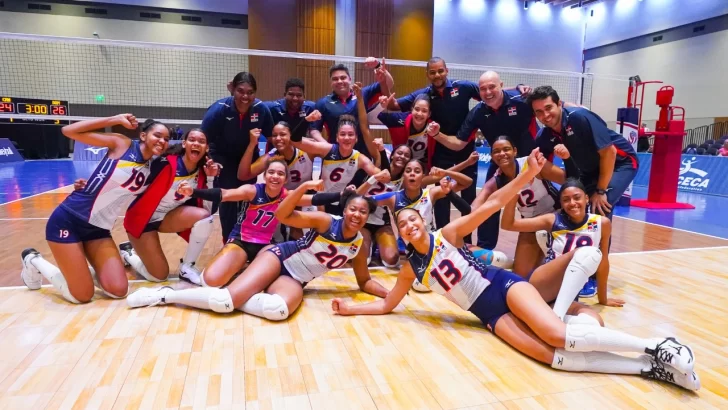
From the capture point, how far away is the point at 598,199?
3887 millimetres

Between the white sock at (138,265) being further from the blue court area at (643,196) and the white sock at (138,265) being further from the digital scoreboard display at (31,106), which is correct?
the digital scoreboard display at (31,106)

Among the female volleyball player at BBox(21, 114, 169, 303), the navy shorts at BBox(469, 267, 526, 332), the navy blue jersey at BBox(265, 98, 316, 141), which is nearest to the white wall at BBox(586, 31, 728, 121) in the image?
the navy blue jersey at BBox(265, 98, 316, 141)

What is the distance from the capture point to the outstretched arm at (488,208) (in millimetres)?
3080

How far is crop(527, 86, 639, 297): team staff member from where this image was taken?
3789mm

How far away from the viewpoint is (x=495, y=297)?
3.00 meters

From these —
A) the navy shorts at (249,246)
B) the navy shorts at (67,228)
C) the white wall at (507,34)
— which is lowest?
the navy shorts at (249,246)

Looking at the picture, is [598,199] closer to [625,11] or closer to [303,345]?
[303,345]

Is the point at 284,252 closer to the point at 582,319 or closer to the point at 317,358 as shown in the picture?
the point at 317,358

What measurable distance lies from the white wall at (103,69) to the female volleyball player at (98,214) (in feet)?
48.1

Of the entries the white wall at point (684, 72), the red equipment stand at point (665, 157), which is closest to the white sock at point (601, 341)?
the red equipment stand at point (665, 157)

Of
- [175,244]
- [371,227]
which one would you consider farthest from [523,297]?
[175,244]

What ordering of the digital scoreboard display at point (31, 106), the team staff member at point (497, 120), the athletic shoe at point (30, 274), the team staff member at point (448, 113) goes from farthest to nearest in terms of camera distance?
1. the digital scoreboard display at point (31, 106)
2. the team staff member at point (448, 113)
3. the team staff member at point (497, 120)
4. the athletic shoe at point (30, 274)

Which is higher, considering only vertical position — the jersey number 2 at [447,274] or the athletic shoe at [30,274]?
the jersey number 2 at [447,274]

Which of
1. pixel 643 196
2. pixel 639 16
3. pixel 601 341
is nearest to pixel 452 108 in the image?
pixel 601 341
